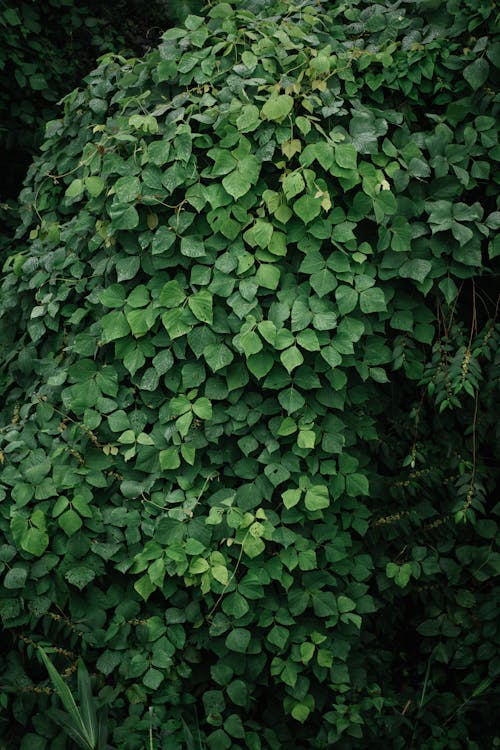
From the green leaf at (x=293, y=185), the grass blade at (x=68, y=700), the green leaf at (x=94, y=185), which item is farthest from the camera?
the green leaf at (x=94, y=185)

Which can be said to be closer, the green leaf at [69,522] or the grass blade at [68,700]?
the grass blade at [68,700]

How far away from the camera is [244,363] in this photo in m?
2.14

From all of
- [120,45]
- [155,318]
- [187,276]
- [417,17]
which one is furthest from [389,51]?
[120,45]

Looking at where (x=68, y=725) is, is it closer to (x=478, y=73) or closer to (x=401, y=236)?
(x=401, y=236)

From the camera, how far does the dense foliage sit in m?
2.09

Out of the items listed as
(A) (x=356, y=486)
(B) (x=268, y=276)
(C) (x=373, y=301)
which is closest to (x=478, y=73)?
(C) (x=373, y=301)

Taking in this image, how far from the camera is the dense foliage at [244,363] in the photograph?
6.84 ft

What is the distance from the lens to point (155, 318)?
2115 mm

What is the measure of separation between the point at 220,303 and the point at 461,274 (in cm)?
77

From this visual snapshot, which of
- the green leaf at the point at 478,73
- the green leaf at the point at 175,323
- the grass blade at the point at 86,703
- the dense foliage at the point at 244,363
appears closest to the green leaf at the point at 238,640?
the dense foliage at the point at 244,363

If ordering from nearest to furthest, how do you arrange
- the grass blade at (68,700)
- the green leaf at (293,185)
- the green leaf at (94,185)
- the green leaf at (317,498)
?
the grass blade at (68,700) → the green leaf at (293,185) → the green leaf at (317,498) → the green leaf at (94,185)

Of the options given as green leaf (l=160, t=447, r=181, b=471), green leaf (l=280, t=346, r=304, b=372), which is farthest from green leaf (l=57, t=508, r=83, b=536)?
green leaf (l=280, t=346, r=304, b=372)

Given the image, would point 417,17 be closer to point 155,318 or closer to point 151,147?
point 151,147

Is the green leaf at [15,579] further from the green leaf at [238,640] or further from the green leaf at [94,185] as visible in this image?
the green leaf at [94,185]
